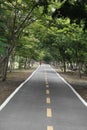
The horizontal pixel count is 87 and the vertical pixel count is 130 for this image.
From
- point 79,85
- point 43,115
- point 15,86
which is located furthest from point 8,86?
point 43,115

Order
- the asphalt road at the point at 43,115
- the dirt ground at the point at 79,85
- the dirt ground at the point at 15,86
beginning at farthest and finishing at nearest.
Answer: the dirt ground at the point at 79,85 → the dirt ground at the point at 15,86 → the asphalt road at the point at 43,115

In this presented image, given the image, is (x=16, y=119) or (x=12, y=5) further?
(x=12, y=5)

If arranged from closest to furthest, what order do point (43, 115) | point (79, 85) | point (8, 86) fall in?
point (43, 115), point (8, 86), point (79, 85)

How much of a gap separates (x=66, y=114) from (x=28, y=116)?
58.8 inches

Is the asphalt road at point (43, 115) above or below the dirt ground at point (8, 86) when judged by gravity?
below

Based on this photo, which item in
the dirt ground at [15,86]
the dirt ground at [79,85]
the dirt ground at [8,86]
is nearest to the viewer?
the dirt ground at [8,86]

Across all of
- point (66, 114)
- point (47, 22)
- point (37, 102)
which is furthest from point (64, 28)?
point (66, 114)

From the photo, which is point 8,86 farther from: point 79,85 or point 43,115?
point 43,115

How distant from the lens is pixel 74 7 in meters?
20.2

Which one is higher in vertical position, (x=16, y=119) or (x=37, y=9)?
(x=37, y=9)

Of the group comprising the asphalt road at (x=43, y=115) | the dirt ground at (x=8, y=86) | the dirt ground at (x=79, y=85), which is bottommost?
the dirt ground at (x=79, y=85)

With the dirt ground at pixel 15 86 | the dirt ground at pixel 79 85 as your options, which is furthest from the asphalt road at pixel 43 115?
the dirt ground at pixel 79 85

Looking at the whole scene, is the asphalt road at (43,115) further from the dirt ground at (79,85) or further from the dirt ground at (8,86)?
the dirt ground at (79,85)

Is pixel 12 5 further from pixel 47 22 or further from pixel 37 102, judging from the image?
pixel 37 102
